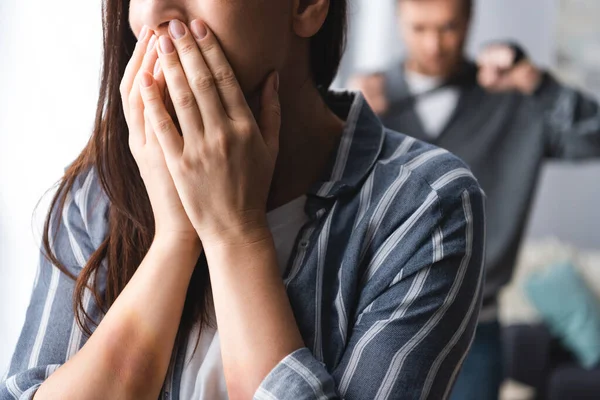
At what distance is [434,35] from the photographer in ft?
10.1

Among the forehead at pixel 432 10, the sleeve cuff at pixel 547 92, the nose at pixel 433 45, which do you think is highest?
the forehead at pixel 432 10

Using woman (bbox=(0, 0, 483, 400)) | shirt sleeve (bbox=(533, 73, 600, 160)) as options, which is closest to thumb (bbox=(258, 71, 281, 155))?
woman (bbox=(0, 0, 483, 400))

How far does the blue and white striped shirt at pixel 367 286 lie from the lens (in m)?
0.83

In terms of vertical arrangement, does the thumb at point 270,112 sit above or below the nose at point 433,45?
above

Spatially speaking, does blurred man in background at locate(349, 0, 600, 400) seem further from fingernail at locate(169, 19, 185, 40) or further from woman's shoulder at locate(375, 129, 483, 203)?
fingernail at locate(169, 19, 185, 40)

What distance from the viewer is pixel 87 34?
211cm

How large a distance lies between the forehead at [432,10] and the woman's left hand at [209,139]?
228cm

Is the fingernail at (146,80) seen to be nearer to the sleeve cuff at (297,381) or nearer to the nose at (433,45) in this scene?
the sleeve cuff at (297,381)

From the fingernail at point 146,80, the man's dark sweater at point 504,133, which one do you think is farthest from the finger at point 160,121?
the man's dark sweater at point 504,133

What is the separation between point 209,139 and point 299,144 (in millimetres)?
189

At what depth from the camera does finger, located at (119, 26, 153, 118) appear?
897mm

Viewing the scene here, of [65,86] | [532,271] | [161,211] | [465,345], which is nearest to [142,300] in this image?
[161,211]

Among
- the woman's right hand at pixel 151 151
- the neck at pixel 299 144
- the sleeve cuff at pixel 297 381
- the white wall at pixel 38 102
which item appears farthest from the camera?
the white wall at pixel 38 102

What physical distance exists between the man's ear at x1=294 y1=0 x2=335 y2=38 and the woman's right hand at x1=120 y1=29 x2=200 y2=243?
18 cm
